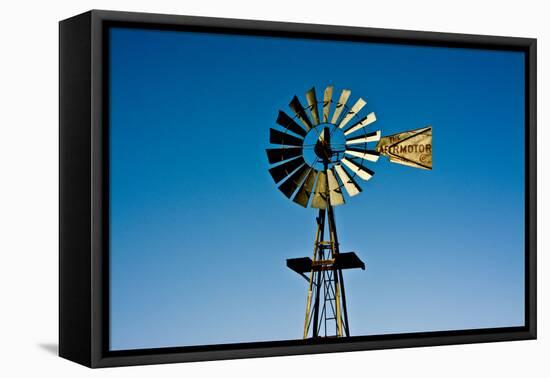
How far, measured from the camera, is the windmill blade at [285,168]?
7391mm

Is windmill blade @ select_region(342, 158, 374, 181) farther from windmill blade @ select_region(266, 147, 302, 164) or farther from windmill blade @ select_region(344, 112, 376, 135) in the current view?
windmill blade @ select_region(266, 147, 302, 164)

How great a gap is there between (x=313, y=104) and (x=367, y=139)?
412 millimetres

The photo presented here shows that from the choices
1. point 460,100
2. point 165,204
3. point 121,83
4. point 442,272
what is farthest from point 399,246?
point 121,83

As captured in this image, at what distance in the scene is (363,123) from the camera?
7613mm

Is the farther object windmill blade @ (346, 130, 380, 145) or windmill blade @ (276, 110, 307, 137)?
windmill blade @ (346, 130, 380, 145)

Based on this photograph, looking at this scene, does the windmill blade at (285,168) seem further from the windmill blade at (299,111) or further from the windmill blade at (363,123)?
the windmill blade at (363,123)

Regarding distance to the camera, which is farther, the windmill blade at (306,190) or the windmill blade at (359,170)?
the windmill blade at (359,170)

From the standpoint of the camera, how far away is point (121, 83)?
693 centimetres

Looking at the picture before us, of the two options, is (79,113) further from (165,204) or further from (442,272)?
(442,272)

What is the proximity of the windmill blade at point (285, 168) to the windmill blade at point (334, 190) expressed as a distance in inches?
7.8

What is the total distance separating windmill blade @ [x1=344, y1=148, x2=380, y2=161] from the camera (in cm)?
759

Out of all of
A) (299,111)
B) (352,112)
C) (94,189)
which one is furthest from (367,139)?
(94,189)

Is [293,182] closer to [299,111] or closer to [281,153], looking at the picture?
[281,153]

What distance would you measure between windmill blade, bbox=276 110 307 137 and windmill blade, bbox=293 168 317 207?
0.77 feet
